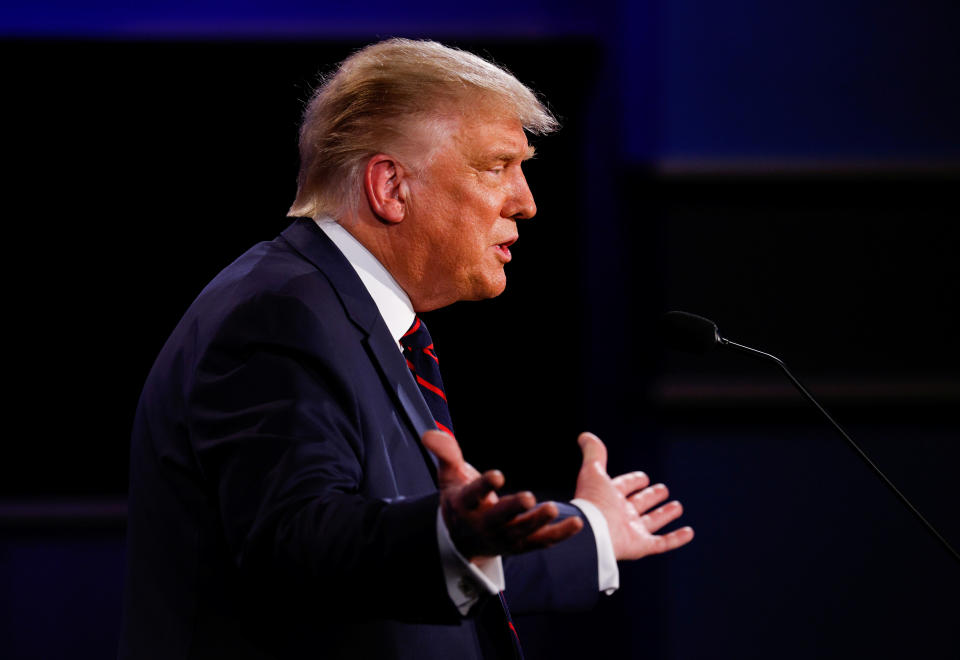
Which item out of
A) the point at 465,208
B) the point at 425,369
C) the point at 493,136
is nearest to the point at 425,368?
the point at 425,369

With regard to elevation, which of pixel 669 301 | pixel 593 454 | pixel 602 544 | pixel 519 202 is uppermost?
pixel 519 202

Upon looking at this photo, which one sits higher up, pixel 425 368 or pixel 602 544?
pixel 425 368

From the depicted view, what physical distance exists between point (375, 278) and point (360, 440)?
341mm

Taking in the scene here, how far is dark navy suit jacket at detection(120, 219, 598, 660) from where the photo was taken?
3.09 feet

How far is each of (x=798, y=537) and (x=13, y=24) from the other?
2633 mm

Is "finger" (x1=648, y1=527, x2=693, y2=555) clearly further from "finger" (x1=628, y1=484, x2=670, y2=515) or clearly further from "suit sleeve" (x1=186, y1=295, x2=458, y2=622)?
"suit sleeve" (x1=186, y1=295, x2=458, y2=622)

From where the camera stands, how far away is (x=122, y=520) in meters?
2.86

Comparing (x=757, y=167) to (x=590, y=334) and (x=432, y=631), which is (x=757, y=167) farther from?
(x=432, y=631)

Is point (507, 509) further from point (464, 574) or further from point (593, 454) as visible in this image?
point (593, 454)

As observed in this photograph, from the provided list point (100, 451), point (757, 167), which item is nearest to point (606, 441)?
point (757, 167)

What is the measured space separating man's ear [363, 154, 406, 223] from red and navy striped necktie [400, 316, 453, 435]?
16 cm

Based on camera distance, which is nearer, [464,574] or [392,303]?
[464,574]

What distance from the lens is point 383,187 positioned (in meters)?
1.41

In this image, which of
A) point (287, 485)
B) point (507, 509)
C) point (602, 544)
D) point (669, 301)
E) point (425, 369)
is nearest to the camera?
point (507, 509)
